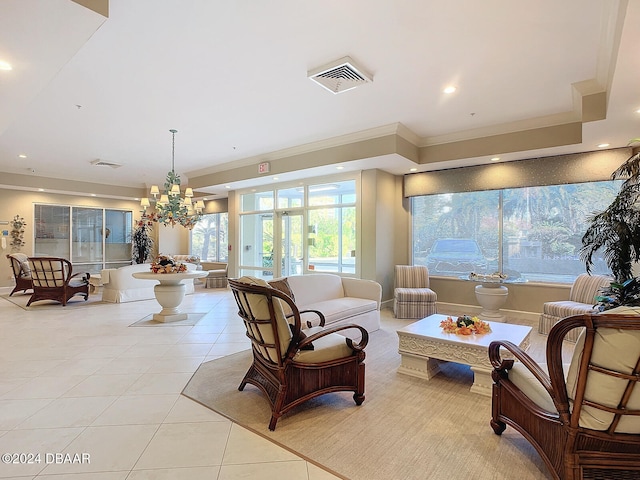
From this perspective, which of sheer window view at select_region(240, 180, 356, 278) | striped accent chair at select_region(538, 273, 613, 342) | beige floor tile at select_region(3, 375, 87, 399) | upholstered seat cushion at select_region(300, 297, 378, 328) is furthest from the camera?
sheer window view at select_region(240, 180, 356, 278)

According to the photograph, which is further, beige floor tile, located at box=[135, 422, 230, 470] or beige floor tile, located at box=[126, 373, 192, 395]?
beige floor tile, located at box=[126, 373, 192, 395]

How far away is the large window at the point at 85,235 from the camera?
952cm

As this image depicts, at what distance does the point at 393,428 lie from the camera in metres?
2.34

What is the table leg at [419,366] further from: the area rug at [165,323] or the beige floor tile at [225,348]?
the area rug at [165,323]

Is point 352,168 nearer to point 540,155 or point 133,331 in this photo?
point 540,155

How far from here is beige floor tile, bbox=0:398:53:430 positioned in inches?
93.7

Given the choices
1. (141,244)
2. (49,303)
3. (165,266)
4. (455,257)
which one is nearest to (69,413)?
(165,266)

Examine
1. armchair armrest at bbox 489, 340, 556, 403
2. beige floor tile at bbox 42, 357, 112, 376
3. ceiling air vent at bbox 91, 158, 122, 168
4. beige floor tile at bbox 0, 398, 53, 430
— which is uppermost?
ceiling air vent at bbox 91, 158, 122, 168

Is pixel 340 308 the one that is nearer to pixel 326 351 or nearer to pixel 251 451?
pixel 326 351

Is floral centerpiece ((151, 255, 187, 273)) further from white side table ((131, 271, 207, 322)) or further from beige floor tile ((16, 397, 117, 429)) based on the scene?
beige floor tile ((16, 397, 117, 429))

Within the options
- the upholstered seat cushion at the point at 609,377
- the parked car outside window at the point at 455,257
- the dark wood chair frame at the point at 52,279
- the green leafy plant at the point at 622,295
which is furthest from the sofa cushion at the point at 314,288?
the dark wood chair frame at the point at 52,279

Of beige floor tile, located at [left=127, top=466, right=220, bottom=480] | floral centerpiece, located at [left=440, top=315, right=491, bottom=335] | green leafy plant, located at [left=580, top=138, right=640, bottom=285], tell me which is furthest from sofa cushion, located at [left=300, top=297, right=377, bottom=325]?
green leafy plant, located at [left=580, top=138, right=640, bottom=285]

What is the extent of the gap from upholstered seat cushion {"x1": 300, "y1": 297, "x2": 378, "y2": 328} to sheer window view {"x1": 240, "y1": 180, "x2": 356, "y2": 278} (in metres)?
2.10

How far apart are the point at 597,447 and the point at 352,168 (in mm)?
5472
